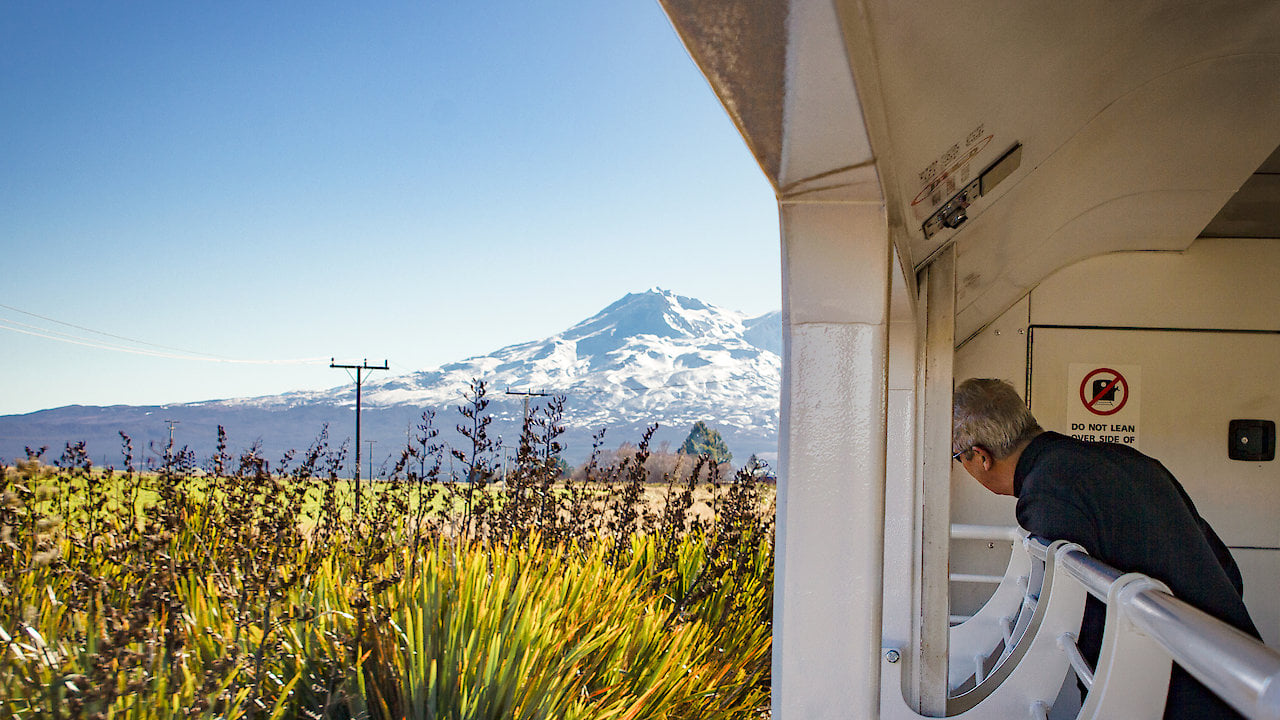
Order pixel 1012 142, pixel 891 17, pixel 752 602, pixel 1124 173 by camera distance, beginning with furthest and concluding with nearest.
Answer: pixel 752 602, pixel 1124 173, pixel 1012 142, pixel 891 17

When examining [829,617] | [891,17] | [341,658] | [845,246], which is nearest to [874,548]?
[829,617]

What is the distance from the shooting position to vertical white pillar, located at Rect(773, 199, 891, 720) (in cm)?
167

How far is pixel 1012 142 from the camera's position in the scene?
6.76 feet

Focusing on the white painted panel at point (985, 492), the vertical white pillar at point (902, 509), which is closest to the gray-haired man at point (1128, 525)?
the vertical white pillar at point (902, 509)

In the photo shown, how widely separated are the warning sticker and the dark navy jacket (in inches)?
101

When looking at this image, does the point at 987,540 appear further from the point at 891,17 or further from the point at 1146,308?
the point at 891,17

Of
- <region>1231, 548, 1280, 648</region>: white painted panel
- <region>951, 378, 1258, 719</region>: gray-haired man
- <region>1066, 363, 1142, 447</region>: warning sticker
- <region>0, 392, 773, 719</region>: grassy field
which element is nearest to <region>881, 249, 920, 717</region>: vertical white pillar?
<region>0, 392, 773, 719</region>: grassy field

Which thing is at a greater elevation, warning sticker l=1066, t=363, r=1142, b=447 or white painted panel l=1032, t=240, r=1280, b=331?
white painted panel l=1032, t=240, r=1280, b=331

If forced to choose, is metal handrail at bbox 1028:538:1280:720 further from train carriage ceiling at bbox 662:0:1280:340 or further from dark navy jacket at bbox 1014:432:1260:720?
dark navy jacket at bbox 1014:432:1260:720

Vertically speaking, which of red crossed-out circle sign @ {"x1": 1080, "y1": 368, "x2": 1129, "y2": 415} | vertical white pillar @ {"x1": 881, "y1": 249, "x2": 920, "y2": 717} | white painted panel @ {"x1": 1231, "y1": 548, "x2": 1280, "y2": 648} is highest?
red crossed-out circle sign @ {"x1": 1080, "y1": 368, "x2": 1129, "y2": 415}

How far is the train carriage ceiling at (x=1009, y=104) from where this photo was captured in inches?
40.8

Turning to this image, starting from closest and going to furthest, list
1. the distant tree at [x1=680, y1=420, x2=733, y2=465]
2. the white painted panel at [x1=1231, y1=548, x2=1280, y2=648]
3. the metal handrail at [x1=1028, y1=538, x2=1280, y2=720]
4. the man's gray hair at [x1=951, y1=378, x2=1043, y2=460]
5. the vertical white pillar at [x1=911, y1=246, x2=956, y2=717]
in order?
1. the metal handrail at [x1=1028, y1=538, x2=1280, y2=720]
2. the man's gray hair at [x1=951, y1=378, x2=1043, y2=460]
3. the vertical white pillar at [x1=911, y1=246, x2=956, y2=717]
4. the white painted panel at [x1=1231, y1=548, x2=1280, y2=648]
5. the distant tree at [x1=680, y1=420, x2=733, y2=465]

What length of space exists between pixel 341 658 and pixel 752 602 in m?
2.46

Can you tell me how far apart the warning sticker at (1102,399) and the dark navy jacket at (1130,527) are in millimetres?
2568
